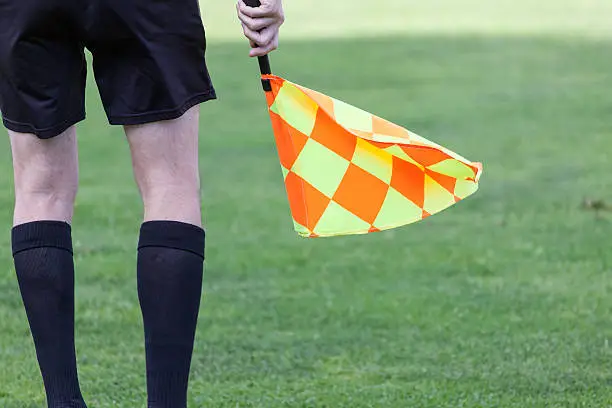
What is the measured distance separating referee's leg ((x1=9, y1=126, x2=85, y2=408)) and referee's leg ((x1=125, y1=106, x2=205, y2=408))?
163 mm

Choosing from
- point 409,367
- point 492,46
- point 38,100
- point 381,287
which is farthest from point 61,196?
point 492,46

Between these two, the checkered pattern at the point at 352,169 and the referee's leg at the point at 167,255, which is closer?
the referee's leg at the point at 167,255

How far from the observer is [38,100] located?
254cm

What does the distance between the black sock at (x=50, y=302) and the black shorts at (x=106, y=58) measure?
20 centimetres

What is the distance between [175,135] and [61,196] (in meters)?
0.28

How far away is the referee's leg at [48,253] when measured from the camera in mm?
2594

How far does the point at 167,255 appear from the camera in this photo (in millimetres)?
2514

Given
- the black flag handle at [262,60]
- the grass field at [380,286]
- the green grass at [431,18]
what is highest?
the black flag handle at [262,60]

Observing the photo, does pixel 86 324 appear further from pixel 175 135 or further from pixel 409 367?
pixel 175 135

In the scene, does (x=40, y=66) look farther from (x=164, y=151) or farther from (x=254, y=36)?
(x=254, y=36)

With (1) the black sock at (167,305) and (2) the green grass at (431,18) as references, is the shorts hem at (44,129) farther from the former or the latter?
(2) the green grass at (431,18)

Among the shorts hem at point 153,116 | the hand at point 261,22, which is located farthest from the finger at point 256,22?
the shorts hem at point 153,116

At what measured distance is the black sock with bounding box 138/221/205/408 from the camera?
2506 millimetres

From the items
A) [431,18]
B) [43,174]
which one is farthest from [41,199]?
[431,18]
